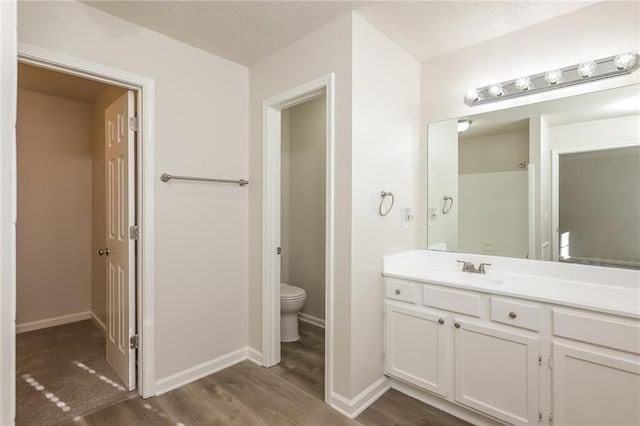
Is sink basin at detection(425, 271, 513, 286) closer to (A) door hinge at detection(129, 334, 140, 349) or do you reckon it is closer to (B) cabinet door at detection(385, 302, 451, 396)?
(B) cabinet door at detection(385, 302, 451, 396)

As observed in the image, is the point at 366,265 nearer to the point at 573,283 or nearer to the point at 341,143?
the point at 341,143

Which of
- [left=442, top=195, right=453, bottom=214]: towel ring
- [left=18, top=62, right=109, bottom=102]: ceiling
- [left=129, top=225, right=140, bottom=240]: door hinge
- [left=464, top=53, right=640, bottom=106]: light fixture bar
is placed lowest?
[left=129, top=225, right=140, bottom=240]: door hinge

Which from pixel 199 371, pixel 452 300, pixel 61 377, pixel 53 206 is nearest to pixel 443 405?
pixel 452 300

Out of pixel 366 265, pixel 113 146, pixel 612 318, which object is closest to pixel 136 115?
pixel 113 146

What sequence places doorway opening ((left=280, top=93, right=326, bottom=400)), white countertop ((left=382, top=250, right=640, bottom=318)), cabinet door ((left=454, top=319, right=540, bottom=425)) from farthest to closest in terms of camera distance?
doorway opening ((left=280, top=93, right=326, bottom=400))
cabinet door ((left=454, top=319, right=540, bottom=425))
white countertop ((left=382, top=250, right=640, bottom=318))

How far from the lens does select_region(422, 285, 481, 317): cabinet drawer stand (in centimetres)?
185

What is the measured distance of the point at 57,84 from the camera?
10.2 feet

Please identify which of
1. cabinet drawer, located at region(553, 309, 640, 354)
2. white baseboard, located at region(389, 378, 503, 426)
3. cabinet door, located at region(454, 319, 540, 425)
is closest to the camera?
cabinet drawer, located at region(553, 309, 640, 354)

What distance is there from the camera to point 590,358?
1498 millimetres

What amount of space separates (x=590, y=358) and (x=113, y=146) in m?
3.28

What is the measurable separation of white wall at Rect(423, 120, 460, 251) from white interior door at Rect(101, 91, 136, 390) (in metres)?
2.24

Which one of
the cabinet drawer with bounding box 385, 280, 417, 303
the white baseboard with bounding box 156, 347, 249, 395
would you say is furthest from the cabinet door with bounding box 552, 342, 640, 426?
the white baseboard with bounding box 156, 347, 249, 395

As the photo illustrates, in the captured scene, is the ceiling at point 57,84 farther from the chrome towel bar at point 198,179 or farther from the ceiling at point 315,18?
the chrome towel bar at point 198,179

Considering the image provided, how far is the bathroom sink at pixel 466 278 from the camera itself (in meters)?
1.96
